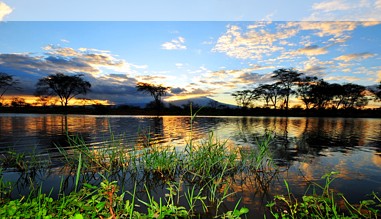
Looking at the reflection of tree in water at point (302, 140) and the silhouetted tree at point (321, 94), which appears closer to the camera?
the reflection of tree in water at point (302, 140)

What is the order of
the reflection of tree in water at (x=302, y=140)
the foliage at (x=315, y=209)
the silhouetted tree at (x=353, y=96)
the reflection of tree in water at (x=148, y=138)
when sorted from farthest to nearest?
the silhouetted tree at (x=353, y=96), the reflection of tree in water at (x=302, y=140), the reflection of tree in water at (x=148, y=138), the foliage at (x=315, y=209)

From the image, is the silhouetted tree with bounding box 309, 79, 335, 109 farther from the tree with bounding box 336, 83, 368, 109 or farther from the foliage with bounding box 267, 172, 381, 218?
the foliage with bounding box 267, 172, 381, 218

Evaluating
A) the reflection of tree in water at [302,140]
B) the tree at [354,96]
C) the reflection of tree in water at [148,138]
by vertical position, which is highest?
the tree at [354,96]

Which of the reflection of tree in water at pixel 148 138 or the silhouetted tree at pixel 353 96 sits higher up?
the silhouetted tree at pixel 353 96

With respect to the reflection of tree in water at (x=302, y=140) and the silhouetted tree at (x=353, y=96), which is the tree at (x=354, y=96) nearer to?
the silhouetted tree at (x=353, y=96)

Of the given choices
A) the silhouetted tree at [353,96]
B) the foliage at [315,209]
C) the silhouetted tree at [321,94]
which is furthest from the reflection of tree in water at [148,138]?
the silhouetted tree at [353,96]

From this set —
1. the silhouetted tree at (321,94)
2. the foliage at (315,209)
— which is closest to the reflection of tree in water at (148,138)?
the foliage at (315,209)

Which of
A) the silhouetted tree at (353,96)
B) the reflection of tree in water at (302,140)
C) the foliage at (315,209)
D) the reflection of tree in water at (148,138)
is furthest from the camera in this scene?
the silhouetted tree at (353,96)

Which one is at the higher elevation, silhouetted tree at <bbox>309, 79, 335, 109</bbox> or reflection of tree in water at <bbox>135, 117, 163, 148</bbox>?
silhouetted tree at <bbox>309, 79, 335, 109</bbox>

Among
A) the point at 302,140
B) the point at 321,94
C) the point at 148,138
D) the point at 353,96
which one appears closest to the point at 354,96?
the point at 353,96

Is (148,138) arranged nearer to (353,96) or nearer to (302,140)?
(302,140)

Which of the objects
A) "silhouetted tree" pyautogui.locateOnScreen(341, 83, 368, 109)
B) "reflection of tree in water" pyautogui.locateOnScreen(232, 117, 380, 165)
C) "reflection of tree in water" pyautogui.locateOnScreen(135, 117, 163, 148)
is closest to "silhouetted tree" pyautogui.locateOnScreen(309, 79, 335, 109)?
"silhouetted tree" pyautogui.locateOnScreen(341, 83, 368, 109)

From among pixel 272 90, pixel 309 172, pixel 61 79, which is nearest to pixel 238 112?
pixel 272 90

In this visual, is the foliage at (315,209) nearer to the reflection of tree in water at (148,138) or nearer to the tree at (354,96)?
the reflection of tree in water at (148,138)
